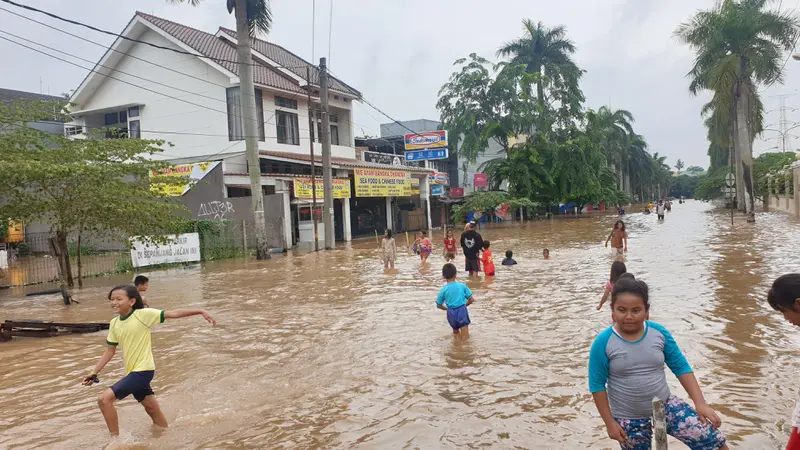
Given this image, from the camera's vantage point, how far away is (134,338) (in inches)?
201

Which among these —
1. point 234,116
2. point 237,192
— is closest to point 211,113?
point 234,116

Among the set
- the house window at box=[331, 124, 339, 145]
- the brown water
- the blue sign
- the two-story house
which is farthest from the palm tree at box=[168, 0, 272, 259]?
the blue sign

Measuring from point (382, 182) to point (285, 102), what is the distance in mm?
7449

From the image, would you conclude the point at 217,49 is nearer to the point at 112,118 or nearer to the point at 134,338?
the point at 112,118

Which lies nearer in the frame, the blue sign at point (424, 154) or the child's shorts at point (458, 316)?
the child's shorts at point (458, 316)

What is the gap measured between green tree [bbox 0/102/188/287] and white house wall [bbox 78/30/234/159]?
42.7 ft

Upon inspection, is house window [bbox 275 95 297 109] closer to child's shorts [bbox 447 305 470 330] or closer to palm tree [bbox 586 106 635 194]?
child's shorts [bbox 447 305 470 330]

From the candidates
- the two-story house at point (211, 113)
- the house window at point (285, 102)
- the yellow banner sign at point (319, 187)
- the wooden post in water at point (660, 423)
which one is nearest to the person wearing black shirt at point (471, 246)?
the wooden post in water at point (660, 423)

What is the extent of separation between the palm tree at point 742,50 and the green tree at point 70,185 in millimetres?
31222

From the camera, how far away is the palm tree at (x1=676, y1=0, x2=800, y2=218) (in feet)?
109

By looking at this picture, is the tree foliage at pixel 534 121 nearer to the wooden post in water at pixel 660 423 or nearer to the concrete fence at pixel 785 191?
the concrete fence at pixel 785 191

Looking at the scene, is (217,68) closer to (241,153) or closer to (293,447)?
(241,153)

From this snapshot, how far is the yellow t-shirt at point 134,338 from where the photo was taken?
5094 mm

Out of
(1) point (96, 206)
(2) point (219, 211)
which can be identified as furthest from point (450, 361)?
(2) point (219, 211)
